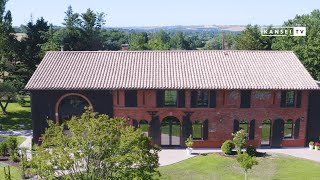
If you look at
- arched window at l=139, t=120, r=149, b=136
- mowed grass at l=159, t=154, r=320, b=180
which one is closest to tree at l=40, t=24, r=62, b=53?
arched window at l=139, t=120, r=149, b=136

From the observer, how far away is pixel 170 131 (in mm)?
34156

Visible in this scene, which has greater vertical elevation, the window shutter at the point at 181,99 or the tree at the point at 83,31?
the tree at the point at 83,31

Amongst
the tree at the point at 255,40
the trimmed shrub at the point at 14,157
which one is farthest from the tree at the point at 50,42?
the tree at the point at 255,40

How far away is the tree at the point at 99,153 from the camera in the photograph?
58.7 ft

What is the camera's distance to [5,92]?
41406 millimetres

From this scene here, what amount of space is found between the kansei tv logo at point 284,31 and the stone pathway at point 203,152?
23100 millimetres

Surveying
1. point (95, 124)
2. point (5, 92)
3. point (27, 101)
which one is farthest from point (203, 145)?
point (27, 101)

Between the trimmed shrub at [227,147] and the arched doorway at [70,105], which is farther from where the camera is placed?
the arched doorway at [70,105]

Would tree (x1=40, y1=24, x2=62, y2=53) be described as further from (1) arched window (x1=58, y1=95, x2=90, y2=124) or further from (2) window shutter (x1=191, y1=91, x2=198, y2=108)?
(2) window shutter (x1=191, y1=91, x2=198, y2=108)

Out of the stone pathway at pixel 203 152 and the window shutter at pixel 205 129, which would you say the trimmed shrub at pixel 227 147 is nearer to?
the stone pathway at pixel 203 152

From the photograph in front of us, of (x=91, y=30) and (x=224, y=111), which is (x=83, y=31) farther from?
(x=224, y=111)

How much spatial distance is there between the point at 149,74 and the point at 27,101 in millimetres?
26700

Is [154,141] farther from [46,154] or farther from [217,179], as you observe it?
[46,154]

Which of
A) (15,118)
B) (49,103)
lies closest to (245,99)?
(49,103)
